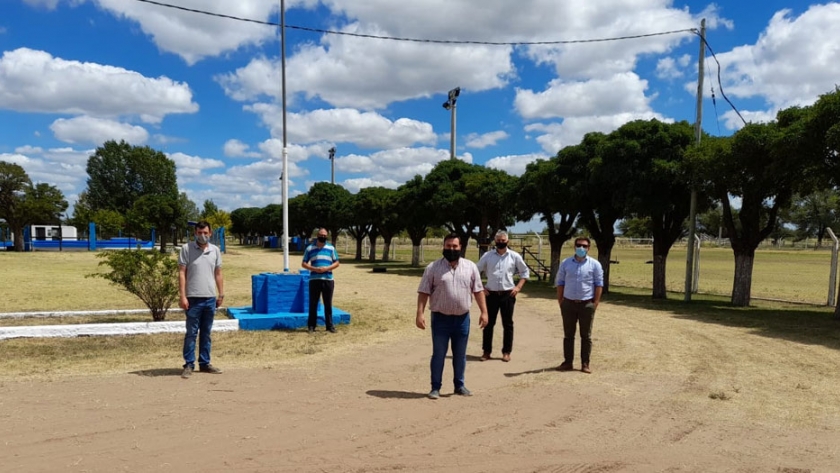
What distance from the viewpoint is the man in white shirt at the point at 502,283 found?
7578 millimetres

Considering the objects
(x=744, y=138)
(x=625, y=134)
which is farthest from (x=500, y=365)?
(x=625, y=134)

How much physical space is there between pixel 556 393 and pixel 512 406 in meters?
0.68

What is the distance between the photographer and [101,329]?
8.89 m

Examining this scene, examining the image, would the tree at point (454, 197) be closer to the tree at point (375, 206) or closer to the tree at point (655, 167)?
the tree at point (375, 206)

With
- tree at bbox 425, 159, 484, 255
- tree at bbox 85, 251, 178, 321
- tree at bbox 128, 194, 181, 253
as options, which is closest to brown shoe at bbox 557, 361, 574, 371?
tree at bbox 85, 251, 178, 321

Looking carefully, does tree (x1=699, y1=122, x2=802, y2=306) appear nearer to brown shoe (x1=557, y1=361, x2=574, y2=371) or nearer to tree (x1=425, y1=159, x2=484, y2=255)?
brown shoe (x1=557, y1=361, x2=574, y2=371)

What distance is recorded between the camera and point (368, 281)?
22.0m

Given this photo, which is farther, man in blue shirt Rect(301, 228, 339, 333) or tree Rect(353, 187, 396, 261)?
tree Rect(353, 187, 396, 261)

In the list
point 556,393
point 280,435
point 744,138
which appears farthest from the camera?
point 744,138

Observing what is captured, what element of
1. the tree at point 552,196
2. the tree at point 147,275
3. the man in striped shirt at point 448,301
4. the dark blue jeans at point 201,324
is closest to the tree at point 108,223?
the tree at point 552,196

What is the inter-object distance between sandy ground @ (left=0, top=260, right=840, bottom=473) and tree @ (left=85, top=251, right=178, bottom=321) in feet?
11.4

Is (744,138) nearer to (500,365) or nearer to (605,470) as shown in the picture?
(500,365)

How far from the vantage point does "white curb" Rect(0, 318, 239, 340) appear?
8.44 m

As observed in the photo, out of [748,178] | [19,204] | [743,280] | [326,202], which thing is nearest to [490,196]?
[743,280]
